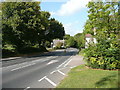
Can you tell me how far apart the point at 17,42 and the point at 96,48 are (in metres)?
24.9

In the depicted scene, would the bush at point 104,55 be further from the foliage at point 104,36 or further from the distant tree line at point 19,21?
the distant tree line at point 19,21

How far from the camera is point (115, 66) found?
12.4 metres

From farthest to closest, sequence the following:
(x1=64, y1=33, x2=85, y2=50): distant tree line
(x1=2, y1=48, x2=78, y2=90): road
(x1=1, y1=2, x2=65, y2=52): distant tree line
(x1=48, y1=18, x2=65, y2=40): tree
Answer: (x1=48, y1=18, x2=65, y2=40): tree, (x1=1, y1=2, x2=65, y2=52): distant tree line, (x1=64, y1=33, x2=85, y2=50): distant tree line, (x1=2, y1=48, x2=78, y2=90): road

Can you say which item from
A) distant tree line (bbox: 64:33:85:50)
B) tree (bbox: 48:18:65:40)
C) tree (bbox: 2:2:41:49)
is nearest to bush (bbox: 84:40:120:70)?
distant tree line (bbox: 64:33:85:50)

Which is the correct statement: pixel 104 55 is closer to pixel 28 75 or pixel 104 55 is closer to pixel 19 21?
pixel 28 75

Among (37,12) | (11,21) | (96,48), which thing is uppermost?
(37,12)

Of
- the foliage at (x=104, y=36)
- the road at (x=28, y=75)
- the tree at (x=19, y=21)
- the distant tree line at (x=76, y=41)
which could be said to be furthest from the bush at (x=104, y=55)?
Result: the tree at (x=19, y=21)

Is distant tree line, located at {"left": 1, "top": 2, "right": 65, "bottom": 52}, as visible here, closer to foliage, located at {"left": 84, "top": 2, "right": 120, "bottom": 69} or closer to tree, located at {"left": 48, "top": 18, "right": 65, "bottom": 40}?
foliage, located at {"left": 84, "top": 2, "right": 120, "bottom": 69}

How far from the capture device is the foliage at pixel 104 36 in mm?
12883

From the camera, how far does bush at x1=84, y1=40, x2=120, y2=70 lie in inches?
499

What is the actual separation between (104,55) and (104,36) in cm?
254

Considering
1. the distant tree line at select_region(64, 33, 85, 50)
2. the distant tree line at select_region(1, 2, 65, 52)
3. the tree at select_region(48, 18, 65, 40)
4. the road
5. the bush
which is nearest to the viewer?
the road

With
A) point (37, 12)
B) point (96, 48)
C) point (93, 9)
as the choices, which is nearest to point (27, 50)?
point (37, 12)

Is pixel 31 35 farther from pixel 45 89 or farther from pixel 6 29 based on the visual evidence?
pixel 45 89
